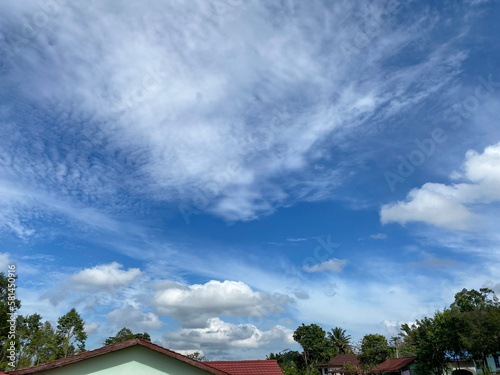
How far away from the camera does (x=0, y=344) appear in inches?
1698

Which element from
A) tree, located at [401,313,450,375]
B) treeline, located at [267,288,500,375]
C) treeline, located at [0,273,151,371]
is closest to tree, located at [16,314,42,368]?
treeline, located at [0,273,151,371]

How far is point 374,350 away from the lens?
236 feet

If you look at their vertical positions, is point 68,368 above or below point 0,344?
below

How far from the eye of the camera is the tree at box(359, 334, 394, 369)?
71.3 meters

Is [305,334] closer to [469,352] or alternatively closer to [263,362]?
[469,352]

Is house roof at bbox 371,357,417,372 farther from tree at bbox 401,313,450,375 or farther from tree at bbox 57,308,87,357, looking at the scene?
tree at bbox 57,308,87,357

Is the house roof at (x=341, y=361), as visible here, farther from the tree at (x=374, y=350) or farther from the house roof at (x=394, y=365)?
the house roof at (x=394, y=365)

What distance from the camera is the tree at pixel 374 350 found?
71.3 meters

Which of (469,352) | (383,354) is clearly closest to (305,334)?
(383,354)

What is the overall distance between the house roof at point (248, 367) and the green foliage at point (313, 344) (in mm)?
77334

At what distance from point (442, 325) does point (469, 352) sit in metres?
4.41

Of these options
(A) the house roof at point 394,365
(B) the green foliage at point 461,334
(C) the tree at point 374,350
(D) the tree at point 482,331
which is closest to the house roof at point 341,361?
(C) the tree at point 374,350

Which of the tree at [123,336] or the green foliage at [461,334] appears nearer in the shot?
the green foliage at [461,334]

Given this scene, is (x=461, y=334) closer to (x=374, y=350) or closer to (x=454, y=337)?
(x=454, y=337)
